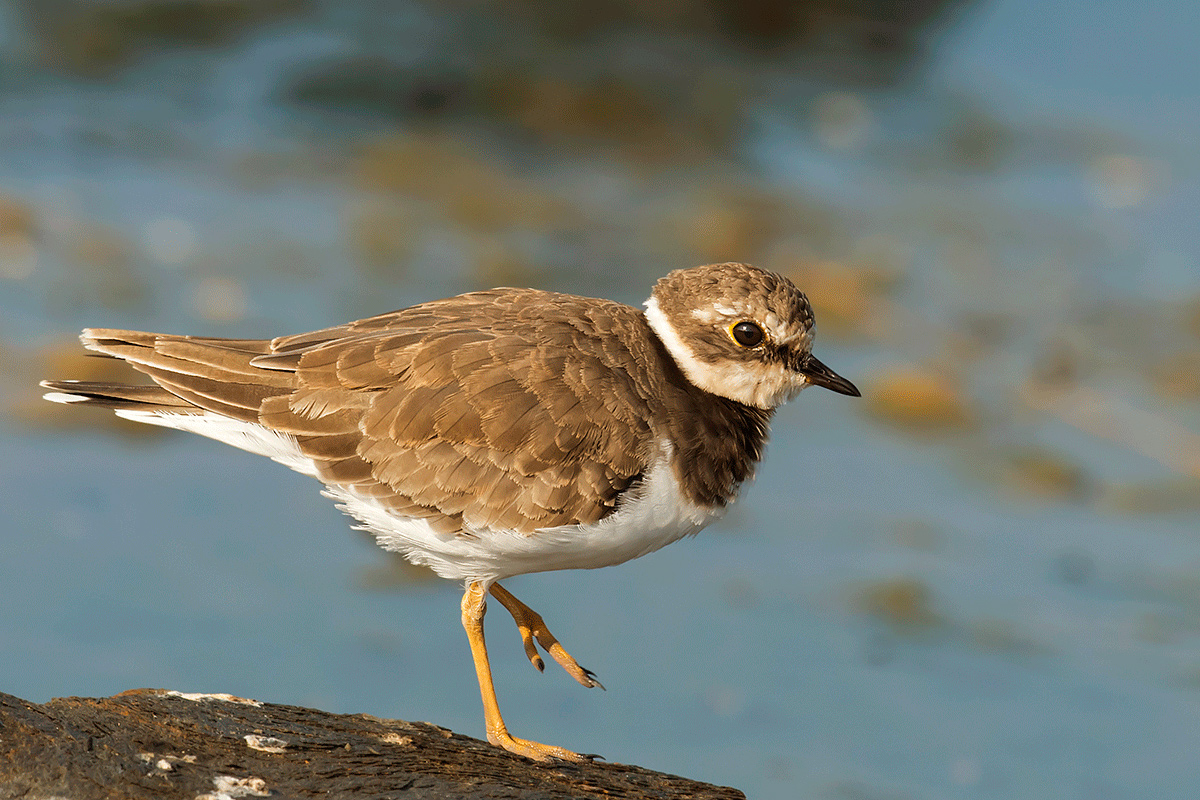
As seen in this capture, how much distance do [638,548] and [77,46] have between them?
573 inches

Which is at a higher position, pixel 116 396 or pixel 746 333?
pixel 746 333

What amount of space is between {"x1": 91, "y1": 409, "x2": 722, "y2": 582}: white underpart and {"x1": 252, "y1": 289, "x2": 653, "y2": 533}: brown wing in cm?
6

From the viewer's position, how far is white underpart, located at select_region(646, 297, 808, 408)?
6.30 m

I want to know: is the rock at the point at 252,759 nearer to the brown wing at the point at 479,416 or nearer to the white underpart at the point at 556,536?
the white underpart at the point at 556,536

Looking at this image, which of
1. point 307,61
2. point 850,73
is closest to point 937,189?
point 850,73

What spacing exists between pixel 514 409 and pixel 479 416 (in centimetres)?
17

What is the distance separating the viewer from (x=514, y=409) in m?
5.89

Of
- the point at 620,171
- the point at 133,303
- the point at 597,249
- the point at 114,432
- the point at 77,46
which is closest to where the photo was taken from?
the point at 114,432

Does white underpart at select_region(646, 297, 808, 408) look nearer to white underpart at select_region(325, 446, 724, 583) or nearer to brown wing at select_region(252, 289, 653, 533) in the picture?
brown wing at select_region(252, 289, 653, 533)

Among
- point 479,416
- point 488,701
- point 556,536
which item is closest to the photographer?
point 556,536

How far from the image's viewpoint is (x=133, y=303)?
12906 millimetres

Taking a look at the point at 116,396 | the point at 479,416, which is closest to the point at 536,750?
the point at 479,416

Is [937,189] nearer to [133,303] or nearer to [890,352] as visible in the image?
[890,352]

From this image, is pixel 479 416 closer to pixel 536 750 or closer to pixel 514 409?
pixel 514 409
